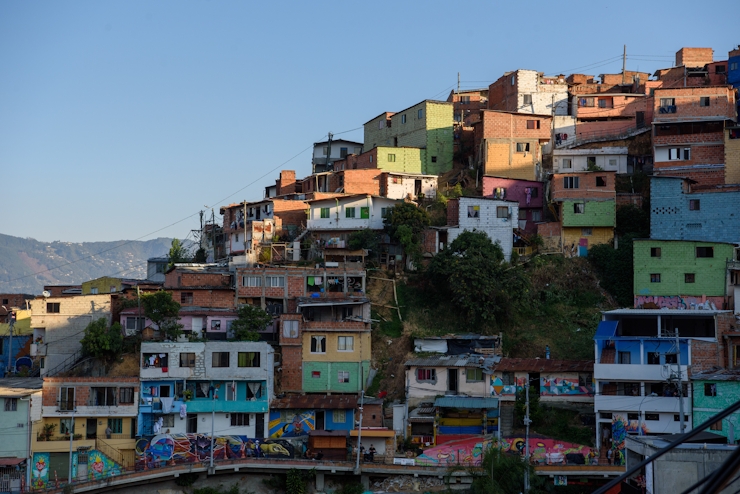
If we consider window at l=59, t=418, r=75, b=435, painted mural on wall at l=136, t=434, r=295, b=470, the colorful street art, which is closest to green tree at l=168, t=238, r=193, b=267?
window at l=59, t=418, r=75, b=435

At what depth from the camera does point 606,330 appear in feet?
119

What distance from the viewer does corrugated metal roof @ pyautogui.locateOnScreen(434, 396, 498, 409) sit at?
37031mm

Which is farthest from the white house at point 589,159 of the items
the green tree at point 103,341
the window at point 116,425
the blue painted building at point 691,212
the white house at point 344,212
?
the window at point 116,425

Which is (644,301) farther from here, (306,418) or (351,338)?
(306,418)

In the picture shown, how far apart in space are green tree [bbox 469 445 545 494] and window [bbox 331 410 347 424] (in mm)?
7158

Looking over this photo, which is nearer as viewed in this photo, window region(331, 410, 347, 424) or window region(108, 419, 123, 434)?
window region(108, 419, 123, 434)

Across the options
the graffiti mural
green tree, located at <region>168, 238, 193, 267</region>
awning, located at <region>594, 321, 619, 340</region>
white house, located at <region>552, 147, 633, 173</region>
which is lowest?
the graffiti mural

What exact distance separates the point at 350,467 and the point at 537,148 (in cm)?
2422

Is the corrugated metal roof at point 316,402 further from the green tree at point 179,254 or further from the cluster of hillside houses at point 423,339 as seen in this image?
the green tree at point 179,254

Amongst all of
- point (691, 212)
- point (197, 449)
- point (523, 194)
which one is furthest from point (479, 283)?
point (197, 449)

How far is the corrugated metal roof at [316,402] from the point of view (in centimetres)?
3744

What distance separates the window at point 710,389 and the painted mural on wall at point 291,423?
15.6 metres

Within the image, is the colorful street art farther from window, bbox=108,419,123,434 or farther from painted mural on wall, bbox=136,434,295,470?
window, bbox=108,419,123,434

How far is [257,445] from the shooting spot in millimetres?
36750
